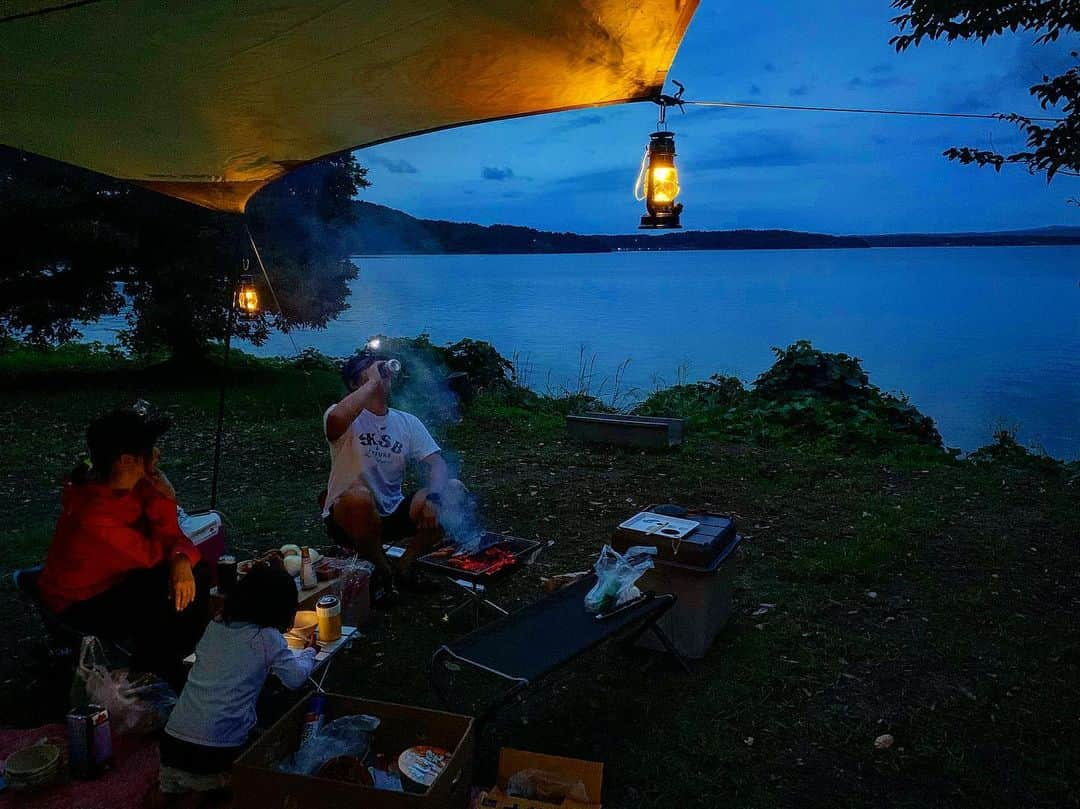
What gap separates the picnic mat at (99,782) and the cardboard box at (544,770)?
4.32 ft

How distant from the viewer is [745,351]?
73.8ft

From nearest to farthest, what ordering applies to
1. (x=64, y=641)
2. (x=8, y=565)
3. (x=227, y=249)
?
1. (x=64, y=641)
2. (x=8, y=565)
3. (x=227, y=249)

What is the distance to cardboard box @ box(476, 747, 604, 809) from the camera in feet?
8.63

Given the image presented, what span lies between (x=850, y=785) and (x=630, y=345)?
21584 millimetres

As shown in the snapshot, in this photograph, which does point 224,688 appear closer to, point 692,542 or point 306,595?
point 306,595

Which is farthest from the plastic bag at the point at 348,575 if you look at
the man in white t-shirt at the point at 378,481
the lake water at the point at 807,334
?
the lake water at the point at 807,334

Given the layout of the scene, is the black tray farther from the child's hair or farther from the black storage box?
the child's hair

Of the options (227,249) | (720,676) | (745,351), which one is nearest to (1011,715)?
(720,676)

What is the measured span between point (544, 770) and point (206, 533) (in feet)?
8.34

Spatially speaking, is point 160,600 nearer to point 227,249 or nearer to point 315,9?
point 315,9

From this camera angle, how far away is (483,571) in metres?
3.93

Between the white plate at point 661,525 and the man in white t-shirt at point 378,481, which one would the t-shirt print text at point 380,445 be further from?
the white plate at point 661,525

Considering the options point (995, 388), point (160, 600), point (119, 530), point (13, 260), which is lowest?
point (995, 388)

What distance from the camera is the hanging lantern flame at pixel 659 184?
3873 millimetres
